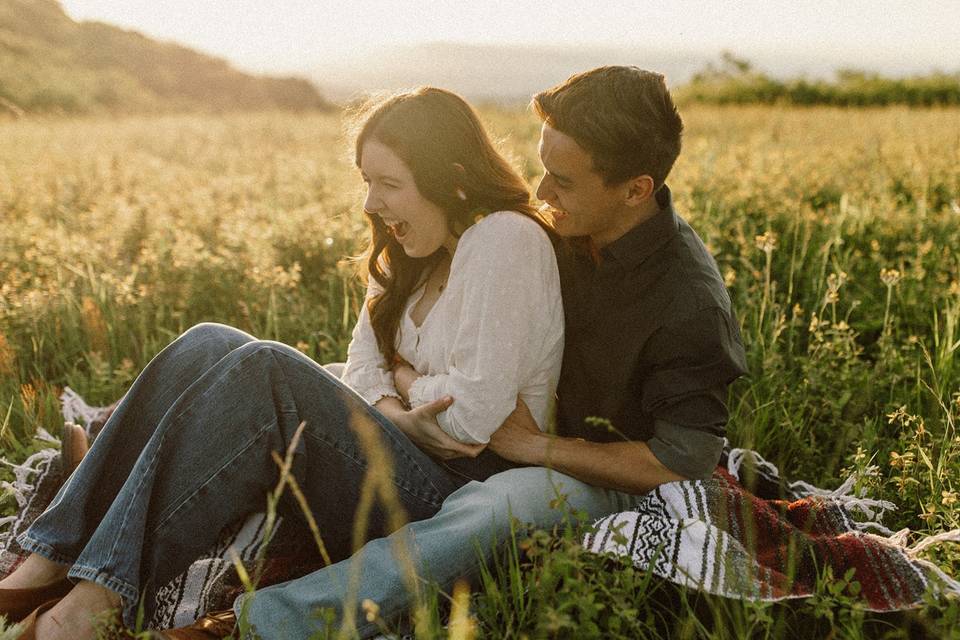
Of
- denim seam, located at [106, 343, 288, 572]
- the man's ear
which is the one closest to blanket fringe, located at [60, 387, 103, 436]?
denim seam, located at [106, 343, 288, 572]

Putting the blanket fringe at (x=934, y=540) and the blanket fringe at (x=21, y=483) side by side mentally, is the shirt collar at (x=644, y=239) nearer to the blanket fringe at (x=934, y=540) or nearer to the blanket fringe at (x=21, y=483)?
the blanket fringe at (x=934, y=540)

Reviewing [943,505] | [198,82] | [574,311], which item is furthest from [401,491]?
[198,82]

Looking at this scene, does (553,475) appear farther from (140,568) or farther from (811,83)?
(811,83)

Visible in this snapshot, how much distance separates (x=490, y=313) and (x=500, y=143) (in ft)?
2.31

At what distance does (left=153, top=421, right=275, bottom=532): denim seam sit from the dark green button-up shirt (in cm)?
97

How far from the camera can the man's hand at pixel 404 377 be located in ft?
8.93

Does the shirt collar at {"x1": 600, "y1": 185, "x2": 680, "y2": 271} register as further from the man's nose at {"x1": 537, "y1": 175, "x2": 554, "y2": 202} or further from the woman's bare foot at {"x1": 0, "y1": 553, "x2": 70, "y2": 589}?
the woman's bare foot at {"x1": 0, "y1": 553, "x2": 70, "y2": 589}

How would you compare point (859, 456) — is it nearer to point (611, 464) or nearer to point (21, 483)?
point (611, 464)

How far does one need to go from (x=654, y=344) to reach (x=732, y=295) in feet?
6.06

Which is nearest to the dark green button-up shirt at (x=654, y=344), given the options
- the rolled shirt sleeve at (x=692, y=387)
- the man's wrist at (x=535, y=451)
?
the rolled shirt sleeve at (x=692, y=387)

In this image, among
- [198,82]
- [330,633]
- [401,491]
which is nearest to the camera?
[330,633]

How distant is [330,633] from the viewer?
1.99 m

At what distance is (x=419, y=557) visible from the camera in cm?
209

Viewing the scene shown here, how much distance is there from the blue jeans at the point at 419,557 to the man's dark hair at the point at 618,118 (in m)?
0.95
